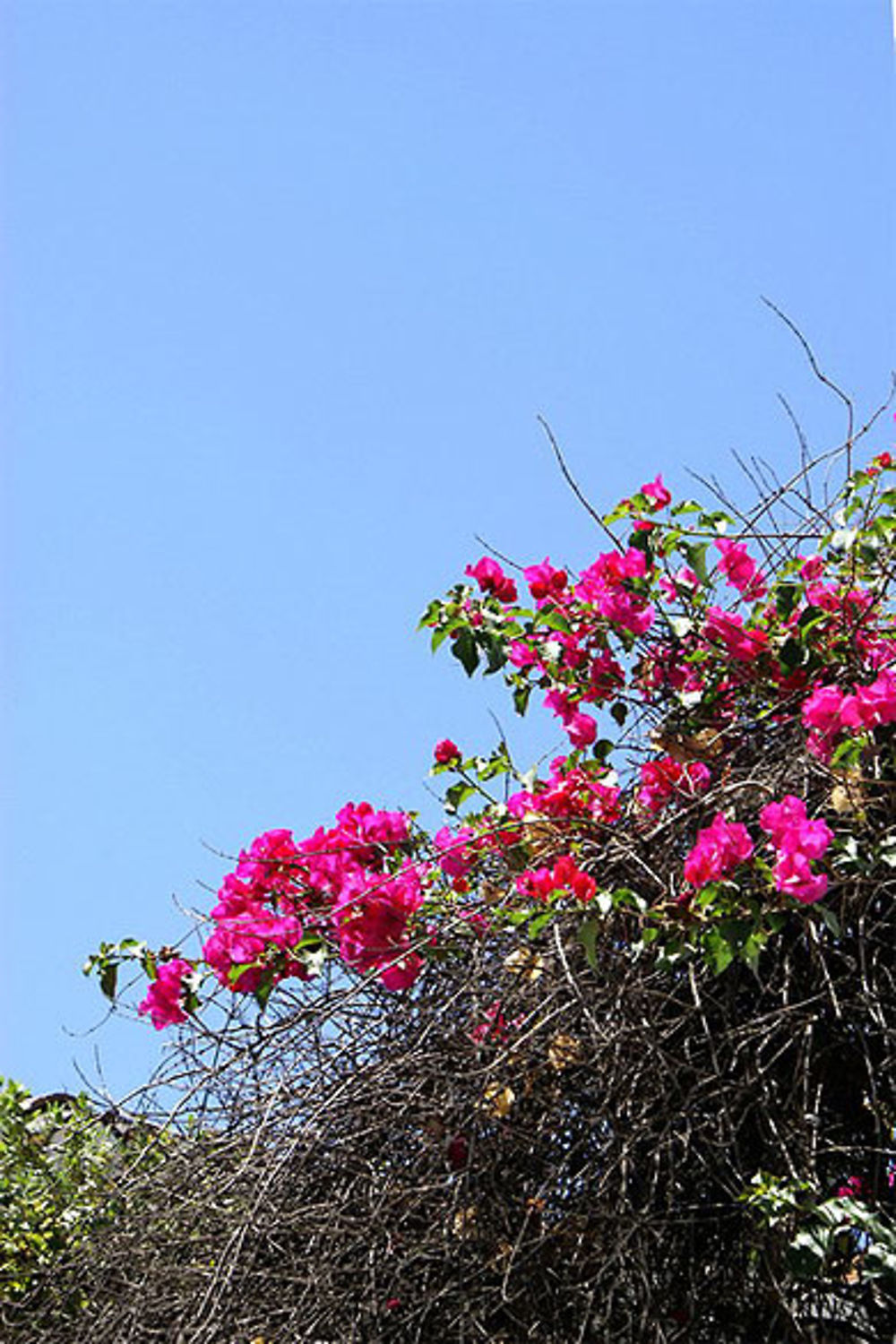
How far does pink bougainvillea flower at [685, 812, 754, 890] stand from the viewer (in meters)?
2.03

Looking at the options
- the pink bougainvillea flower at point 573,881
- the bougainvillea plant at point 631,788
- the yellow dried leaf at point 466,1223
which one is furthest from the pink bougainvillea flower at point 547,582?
the yellow dried leaf at point 466,1223

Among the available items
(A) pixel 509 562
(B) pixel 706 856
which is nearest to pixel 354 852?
(A) pixel 509 562

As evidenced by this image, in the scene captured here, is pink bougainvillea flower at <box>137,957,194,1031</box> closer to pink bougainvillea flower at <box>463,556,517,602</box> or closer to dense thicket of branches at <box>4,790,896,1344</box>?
dense thicket of branches at <box>4,790,896,1344</box>

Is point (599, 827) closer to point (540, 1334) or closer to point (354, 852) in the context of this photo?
point (354, 852)

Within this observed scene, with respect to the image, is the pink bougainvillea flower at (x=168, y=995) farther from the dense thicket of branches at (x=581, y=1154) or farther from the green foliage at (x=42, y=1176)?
the green foliage at (x=42, y=1176)

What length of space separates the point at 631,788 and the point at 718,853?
0.51m

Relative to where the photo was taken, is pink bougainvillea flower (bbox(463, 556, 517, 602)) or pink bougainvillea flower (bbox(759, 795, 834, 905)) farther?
pink bougainvillea flower (bbox(463, 556, 517, 602))

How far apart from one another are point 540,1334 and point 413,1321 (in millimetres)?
177

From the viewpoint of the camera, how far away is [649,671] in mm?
2721

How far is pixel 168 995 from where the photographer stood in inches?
106

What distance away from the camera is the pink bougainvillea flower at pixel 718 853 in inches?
79.8

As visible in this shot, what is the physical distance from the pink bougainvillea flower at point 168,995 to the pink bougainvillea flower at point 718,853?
1.03m

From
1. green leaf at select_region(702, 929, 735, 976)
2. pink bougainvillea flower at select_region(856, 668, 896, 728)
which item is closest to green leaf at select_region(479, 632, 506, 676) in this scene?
pink bougainvillea flower at select_region(856, 668, 896, 728)

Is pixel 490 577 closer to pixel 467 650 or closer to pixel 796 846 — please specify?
pixel 467 650
